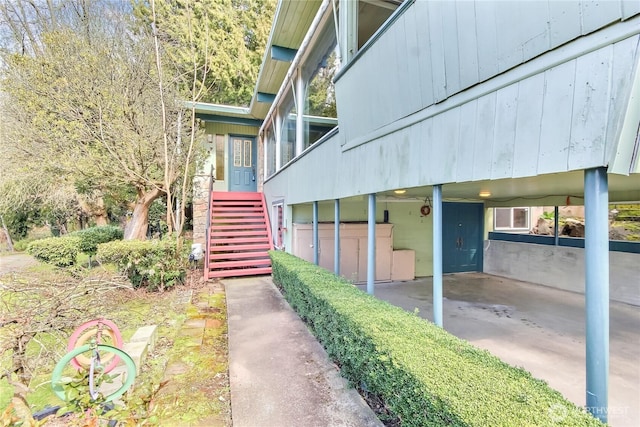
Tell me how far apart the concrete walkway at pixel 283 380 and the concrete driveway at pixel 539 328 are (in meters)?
2.16

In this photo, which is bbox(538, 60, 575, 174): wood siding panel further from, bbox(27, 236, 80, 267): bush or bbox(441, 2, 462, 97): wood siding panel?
bbox(27, 236, 80, 267): bush

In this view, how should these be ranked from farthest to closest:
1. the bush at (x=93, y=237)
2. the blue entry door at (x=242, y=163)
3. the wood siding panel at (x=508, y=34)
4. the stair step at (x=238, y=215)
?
the blue entry door at (x=242, y=163) → the bush at (x=93, y=237) → the stair step at (x=238, y=215) → the wood siding panel at (x=508, y=34)

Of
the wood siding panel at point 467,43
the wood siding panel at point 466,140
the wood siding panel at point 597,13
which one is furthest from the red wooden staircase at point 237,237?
the wood siding panel at point 597,13

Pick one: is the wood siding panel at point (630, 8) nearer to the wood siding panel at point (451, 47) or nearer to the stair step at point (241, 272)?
the wood siding panel at point (451, 47)

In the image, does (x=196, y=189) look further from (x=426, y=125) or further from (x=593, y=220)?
(x=593, y=220)

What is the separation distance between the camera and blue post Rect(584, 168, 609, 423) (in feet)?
5.24

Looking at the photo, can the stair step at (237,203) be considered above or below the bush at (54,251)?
above

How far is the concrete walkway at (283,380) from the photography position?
2.71m

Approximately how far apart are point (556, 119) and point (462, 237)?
862 centimetres

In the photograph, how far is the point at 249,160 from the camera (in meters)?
13.6

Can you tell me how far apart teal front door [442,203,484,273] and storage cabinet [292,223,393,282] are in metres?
2.21

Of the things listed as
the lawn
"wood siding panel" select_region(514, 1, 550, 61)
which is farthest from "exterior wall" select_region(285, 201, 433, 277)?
"wood siding panel" select_region(514, 1, 550, 61)

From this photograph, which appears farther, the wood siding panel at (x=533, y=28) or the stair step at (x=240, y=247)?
the stair step at (x=240, y=247)

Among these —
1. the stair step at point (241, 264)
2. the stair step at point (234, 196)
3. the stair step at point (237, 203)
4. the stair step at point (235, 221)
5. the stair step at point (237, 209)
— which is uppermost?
the stair step at point (234, 196)
